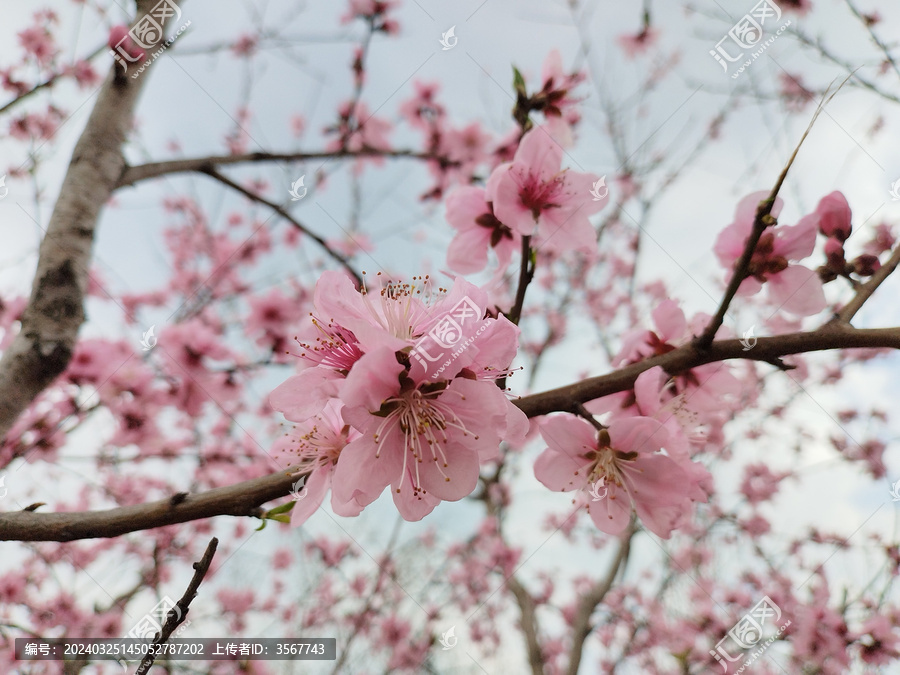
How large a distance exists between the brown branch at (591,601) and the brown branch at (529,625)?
0.38 metres

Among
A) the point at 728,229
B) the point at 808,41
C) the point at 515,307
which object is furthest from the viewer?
the point at 808,41

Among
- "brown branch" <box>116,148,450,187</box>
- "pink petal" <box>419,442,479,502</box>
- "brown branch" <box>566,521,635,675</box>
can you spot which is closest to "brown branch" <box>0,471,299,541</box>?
"pink petal" <box>419,442,479,502</box>

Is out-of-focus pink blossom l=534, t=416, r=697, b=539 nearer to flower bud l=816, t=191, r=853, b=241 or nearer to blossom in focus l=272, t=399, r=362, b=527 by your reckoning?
blossom in focus l=272, t=399, r=362, b=527

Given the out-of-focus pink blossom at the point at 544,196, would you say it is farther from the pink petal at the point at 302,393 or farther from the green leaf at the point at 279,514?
the green leaf at the point at 279,514

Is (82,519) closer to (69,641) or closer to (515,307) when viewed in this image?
(515,307)

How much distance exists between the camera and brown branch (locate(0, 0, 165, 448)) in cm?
149

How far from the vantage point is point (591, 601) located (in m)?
3.79

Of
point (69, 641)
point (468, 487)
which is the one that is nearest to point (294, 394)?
point (468, 487)

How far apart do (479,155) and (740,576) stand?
4.80 metres

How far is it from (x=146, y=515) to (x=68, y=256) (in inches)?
51.2

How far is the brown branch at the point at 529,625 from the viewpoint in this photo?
12.7ft

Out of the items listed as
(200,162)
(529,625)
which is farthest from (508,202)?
(529,625)

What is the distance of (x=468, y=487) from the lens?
2.56ft

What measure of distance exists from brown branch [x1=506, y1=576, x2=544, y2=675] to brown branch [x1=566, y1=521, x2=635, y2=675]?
0.38m
